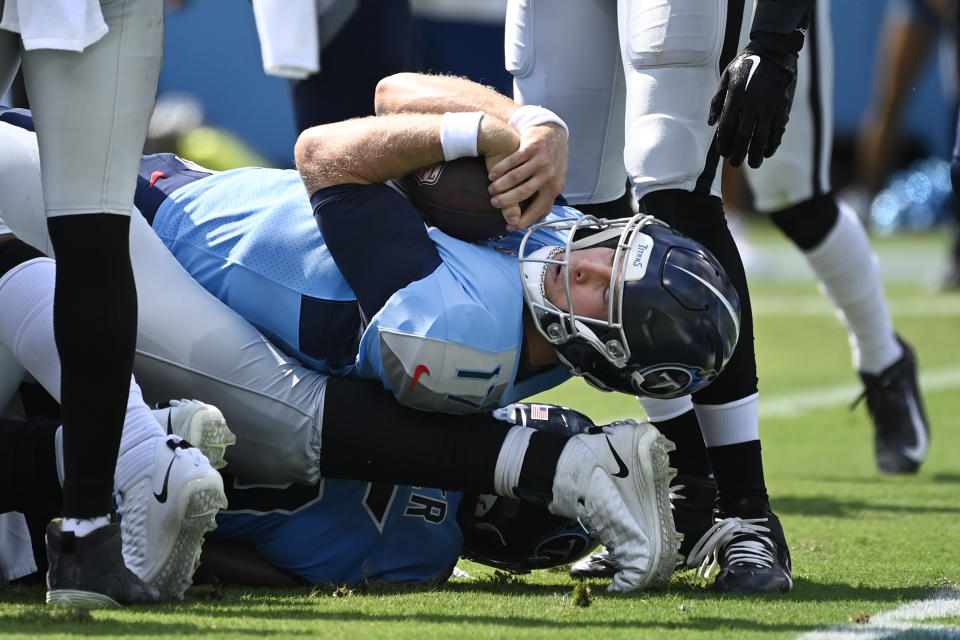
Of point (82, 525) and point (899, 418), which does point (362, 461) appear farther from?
point (899, 418)

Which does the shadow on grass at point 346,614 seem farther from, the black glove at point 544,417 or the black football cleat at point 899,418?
the black football cleat at point 899,418

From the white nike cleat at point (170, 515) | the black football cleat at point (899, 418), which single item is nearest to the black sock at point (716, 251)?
the white nike cleat at point (170, 515)

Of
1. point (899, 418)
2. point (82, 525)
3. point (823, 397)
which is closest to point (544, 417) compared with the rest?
point (82, 525)

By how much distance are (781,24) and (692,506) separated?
3.02 feet

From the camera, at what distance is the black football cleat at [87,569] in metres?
2.24

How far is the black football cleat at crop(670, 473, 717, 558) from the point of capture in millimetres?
2789

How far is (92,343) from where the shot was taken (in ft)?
7.17

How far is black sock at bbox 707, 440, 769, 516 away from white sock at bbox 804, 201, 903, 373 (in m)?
1.44

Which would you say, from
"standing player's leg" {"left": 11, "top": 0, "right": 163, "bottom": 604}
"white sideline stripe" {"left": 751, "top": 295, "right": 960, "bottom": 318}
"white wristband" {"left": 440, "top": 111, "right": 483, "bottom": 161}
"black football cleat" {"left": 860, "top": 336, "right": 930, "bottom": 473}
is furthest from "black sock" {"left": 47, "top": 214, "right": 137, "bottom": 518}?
"white sideline stripe" {"left": 751, "top": 295, "right": 960, "bottom": 318}

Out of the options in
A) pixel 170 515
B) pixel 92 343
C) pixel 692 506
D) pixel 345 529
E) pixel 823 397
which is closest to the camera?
pixel 92 343

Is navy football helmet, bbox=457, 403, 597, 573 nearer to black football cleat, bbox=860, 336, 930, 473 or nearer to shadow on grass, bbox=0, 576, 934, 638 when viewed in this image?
shadow on grass, bbox=0, 576, 934, 638

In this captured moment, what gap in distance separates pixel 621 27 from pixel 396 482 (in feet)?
3.24

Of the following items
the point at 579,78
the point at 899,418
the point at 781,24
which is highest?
the point at 781,24

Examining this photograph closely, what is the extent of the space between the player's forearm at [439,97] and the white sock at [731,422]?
67cm
